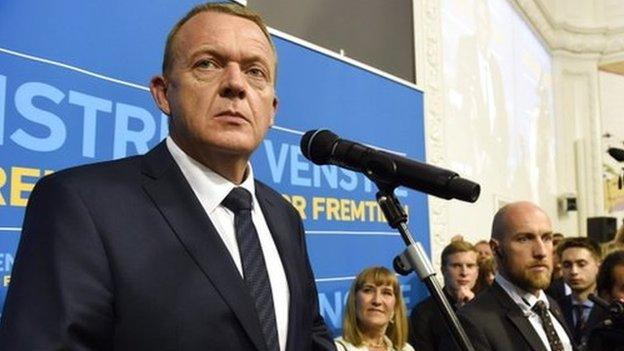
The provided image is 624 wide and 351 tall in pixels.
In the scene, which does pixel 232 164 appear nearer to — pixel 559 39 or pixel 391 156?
pixel 391 156

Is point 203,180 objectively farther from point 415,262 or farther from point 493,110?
point 493,110

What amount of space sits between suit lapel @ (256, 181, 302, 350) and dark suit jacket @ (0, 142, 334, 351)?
19mm

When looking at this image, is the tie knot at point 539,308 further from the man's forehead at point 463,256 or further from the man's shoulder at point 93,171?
the man's shoulder at point 93,171

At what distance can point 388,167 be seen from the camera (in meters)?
1.36

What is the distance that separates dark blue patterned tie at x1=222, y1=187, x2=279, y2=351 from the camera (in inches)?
45.2

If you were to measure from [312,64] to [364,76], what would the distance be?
67 cm

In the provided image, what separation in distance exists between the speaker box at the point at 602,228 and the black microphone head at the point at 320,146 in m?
8.90

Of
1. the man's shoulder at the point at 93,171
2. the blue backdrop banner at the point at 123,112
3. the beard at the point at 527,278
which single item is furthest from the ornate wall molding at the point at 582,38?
the man's shoulder at the point at 93,171

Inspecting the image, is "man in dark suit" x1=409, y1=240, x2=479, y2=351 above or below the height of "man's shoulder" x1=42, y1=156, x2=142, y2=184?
below

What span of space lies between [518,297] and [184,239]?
190 cm

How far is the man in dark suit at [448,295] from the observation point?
376 centimetres

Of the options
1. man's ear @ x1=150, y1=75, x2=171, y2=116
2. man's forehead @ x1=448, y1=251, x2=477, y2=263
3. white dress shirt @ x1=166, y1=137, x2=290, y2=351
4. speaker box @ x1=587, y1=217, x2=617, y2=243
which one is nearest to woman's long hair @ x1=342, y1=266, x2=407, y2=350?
man's forehead @ x1=448, y1=251, x2=477, y2=263

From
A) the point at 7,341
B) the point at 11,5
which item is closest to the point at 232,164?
the point at 7,341

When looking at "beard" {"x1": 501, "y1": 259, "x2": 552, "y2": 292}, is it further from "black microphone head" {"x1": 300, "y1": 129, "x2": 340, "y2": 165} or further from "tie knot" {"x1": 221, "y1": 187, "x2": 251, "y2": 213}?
"tie knot" {"x1": 221, "y1": 187, "x2": 251, "y2": 213}
